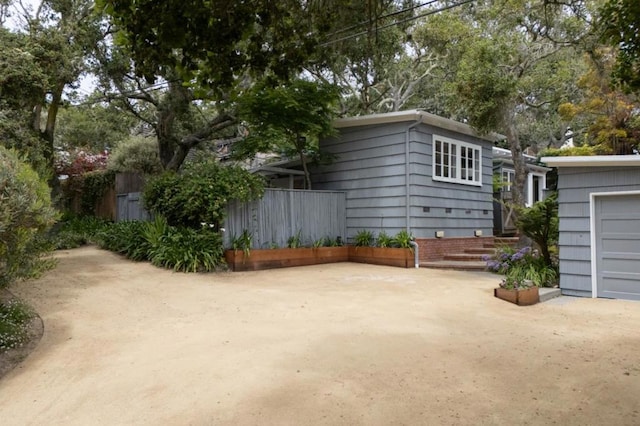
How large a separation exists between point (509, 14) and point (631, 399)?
1138 cm

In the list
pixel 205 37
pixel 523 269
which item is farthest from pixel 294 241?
pixel 205 37

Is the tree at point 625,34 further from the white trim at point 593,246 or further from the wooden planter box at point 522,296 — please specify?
the white trim at point 593,246

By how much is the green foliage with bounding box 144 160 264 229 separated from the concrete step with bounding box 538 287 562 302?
20.6 ft

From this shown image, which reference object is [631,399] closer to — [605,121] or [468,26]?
[605,121]

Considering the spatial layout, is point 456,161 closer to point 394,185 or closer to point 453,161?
point 453,161

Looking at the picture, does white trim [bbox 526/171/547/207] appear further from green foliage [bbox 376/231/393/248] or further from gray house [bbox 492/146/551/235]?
green foliage [bbox 376/231/393/248]

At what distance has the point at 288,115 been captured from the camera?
454 inches

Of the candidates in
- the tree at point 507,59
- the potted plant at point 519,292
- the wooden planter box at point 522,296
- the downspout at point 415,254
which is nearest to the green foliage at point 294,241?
the downspout at point 415,254

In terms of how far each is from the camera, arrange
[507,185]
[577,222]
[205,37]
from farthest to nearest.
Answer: [507,185]
[577,222]
[205,37]

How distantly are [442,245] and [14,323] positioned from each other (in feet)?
32.4

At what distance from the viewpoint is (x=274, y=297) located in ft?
23.1

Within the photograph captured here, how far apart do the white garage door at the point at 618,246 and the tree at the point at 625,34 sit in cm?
406

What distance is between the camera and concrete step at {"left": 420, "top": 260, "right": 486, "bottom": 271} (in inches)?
416

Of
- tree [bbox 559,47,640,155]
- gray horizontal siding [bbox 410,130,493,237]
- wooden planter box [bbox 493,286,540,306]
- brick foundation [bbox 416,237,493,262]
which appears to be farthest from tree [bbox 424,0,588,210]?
wooden planter box [bbox 493,286,540,306]
